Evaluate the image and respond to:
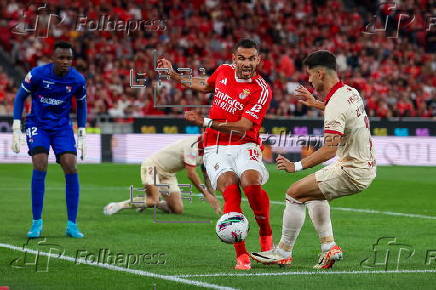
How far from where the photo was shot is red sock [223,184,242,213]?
9.46 meters

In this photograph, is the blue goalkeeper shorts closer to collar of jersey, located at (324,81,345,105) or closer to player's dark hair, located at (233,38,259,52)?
player's dark hair, located at (233,38,259,52)

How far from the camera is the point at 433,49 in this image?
3522 cm

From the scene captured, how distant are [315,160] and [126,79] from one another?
22743 millimetres

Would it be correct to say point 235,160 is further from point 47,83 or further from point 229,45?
point 229,45

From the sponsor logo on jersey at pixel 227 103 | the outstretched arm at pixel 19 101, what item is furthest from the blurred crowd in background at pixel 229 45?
the sponsor logo on jersey at pixel 227 103

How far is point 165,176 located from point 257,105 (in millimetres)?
6085

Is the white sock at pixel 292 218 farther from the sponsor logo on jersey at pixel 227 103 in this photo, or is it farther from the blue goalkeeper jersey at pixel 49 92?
the blue goalkeeper jersey at pixel 49 92

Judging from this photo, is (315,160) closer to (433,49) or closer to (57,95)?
(57,95)

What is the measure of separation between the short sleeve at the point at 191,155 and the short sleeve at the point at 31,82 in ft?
11.3

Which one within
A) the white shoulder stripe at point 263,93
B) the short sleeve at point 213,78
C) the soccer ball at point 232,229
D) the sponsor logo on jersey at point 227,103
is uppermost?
the short sleeve at point 213,78

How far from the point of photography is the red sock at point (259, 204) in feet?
31.2

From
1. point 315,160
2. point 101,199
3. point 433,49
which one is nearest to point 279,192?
point 101,199

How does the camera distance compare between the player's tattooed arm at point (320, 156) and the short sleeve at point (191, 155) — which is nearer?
the player's tattooed arm at point (320, 156)

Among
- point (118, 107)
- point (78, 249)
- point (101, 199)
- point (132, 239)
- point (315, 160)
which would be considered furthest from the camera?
point (118, 107)
